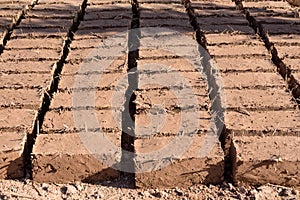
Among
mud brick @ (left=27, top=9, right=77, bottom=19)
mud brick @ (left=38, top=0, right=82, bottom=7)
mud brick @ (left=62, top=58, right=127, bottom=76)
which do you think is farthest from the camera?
mud brick @ (left=38, top=0, right=82, bottom=7)

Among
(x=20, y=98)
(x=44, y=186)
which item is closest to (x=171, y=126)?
(x=44, y=186)

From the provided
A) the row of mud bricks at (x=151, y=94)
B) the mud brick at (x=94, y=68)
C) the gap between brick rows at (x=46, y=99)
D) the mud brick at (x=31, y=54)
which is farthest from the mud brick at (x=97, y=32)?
the mud brick at (x=94, y=68)

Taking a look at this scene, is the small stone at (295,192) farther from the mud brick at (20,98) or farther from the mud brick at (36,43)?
the mud brick at (36,43)

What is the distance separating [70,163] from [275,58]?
8.08 ft

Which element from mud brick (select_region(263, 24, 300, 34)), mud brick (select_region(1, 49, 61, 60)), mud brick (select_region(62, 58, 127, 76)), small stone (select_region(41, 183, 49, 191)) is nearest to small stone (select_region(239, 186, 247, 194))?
small stone (select_region(41, 183, 49, 191))

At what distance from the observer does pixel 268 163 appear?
11.5ft

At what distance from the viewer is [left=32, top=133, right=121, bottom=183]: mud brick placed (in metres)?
3.57

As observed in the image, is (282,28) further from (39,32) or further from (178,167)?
(178,167)

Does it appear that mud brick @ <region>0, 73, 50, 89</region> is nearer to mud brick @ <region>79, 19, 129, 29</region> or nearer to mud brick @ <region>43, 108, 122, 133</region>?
mud brick @ <region>43, 108, 122, 133</region>

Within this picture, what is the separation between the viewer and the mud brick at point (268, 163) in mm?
3506

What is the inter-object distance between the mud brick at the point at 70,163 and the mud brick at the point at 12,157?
11cm

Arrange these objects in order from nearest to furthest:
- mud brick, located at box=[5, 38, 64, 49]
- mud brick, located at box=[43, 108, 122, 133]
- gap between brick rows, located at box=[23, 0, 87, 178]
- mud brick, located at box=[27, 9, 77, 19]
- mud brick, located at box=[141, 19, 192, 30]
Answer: gap between brick rows, located at box=[23, 0, 87, 178] → mud brick, located at box=[43, 108, 122, 133] → mud brick, located at box=[5, 38, 64, 49] → mud brick, located at box=[141, 19, 192, 30] → mud brick, located at box=[27, 9, 77, 19]

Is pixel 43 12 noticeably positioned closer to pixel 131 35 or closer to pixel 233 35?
pixel 131 35

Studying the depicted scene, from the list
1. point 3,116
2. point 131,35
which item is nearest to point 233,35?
point 131,35
